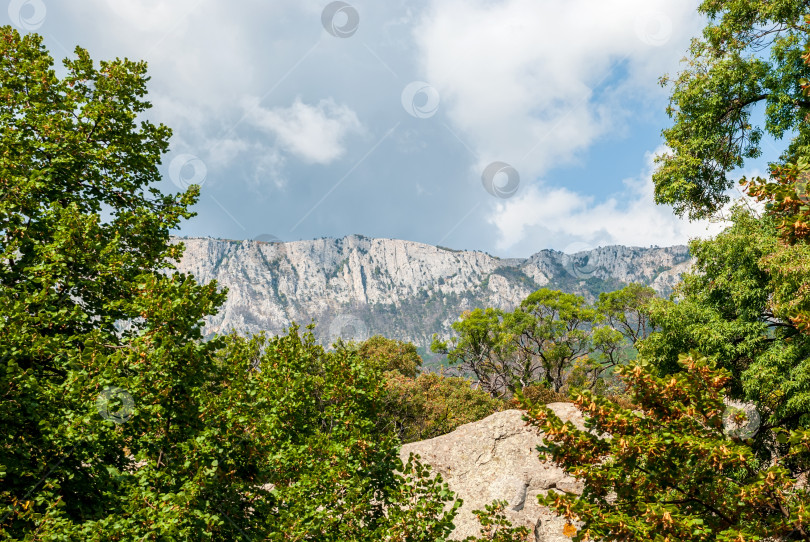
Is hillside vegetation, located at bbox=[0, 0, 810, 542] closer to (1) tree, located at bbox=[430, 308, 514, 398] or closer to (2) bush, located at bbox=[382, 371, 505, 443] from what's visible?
(2) bush, located at bbox=[382, 371, 505, 443]

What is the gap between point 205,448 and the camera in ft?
19.0

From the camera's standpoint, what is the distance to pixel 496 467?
19906 millimetres

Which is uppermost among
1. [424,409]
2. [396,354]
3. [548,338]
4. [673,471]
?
[396,354]

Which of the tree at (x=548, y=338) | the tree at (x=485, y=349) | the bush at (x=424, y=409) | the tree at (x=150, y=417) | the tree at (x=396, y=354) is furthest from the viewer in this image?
the tree at (x=396, y=354)

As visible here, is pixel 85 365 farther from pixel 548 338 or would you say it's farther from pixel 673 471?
pixel 548 338

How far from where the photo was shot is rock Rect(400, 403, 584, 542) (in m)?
17.2

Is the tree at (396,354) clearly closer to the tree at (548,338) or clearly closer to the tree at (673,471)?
the tree at (548,338)

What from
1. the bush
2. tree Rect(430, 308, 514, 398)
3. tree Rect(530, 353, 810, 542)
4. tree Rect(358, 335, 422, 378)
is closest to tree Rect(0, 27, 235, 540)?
tree Rect(530, 353, 810, 542)

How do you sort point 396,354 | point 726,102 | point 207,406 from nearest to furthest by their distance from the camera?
point 207,406, point 726,102, point 396,354

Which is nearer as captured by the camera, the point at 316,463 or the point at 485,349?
the point at 316,463

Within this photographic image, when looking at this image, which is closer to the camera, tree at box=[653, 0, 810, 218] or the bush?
tree at box=[653, 0, 810, 218]

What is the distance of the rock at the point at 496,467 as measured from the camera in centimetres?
1720

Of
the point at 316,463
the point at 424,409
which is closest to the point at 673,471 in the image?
the point at 316,463

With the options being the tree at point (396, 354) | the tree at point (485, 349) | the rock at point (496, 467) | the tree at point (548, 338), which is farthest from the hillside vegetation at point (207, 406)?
the tree at point (396, 354)
